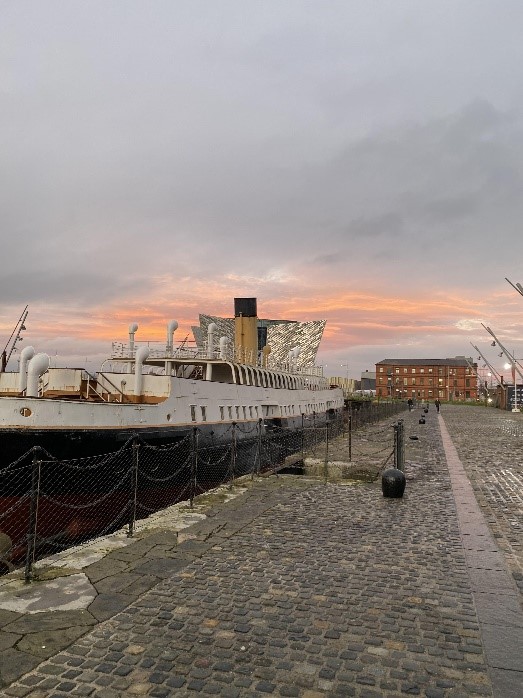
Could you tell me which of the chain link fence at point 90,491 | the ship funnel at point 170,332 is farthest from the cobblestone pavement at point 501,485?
the ship funnel at point 170,332

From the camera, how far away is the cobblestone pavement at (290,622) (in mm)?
4211

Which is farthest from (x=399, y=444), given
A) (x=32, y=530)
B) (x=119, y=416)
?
(x=32, y=530)

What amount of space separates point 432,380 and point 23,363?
15539cm

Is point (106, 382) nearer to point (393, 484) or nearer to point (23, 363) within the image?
point (23, 363)

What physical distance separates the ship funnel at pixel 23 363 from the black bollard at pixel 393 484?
38.5 feet

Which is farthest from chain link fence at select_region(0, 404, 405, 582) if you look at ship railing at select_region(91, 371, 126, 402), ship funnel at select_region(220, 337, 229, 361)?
ship funnel at select_region(220, 337, 229, 361)

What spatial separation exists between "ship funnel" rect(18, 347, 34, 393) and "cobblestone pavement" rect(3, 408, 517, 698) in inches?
394

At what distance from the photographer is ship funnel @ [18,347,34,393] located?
16392 mm

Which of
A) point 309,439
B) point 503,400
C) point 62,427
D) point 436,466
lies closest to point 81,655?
point 62,427

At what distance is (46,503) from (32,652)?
895cm

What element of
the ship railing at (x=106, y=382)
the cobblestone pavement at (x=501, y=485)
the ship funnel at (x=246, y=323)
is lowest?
the cobblestone pavement at (x=501, y=485)

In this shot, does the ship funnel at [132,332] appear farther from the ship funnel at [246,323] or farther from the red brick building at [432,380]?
the red brick building at [432,380]

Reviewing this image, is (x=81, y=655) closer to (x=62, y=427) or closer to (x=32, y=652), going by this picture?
(x=32, y=652)

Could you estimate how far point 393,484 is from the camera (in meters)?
11.9
